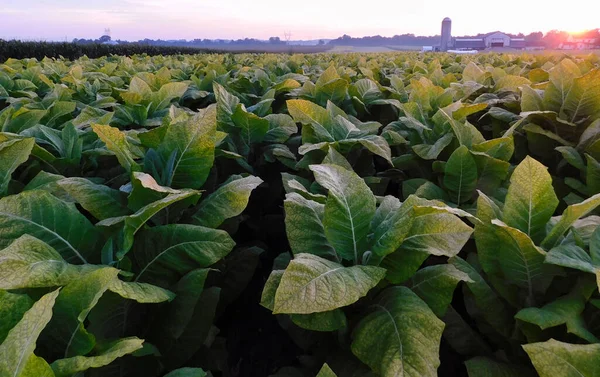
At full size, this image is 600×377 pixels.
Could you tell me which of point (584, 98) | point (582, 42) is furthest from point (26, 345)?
point (582, 42)

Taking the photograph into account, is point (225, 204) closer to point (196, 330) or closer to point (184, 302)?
point (184, 302)

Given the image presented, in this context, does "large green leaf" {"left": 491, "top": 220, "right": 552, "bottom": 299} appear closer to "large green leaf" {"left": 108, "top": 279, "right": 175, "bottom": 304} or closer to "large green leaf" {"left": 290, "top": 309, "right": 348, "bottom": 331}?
"large green leaf" {"left": 290, "top": 309, "right": 348, "bottom": 331}

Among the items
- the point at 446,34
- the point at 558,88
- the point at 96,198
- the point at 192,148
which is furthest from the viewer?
the point at 446,34

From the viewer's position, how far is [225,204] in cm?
171

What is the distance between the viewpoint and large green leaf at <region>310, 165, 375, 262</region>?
1.45m

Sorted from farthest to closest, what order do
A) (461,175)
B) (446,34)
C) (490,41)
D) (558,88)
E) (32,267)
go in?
(446,34), (490,41), (558,88), (461,175), (32,267)

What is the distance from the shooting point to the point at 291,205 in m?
1.51

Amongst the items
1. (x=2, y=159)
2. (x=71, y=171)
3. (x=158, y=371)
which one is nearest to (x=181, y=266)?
(x=158, y=371)

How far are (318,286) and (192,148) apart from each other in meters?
0.81

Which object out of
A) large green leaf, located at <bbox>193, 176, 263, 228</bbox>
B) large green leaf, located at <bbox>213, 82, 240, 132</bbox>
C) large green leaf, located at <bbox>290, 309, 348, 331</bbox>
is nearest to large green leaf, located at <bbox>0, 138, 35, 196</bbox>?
large green leaf, located at <bbox>193, 176, 263, 228</bbox>

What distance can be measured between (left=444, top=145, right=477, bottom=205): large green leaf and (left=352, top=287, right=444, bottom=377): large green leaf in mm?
796

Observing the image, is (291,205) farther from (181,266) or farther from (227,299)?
(227,299)

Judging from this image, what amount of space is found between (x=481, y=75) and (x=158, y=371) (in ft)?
12.0

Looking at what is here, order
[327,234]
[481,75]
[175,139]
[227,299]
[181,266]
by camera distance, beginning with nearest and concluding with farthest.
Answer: [327,234] → [181,266] → [175,139] → [227,299] → [481,75]
